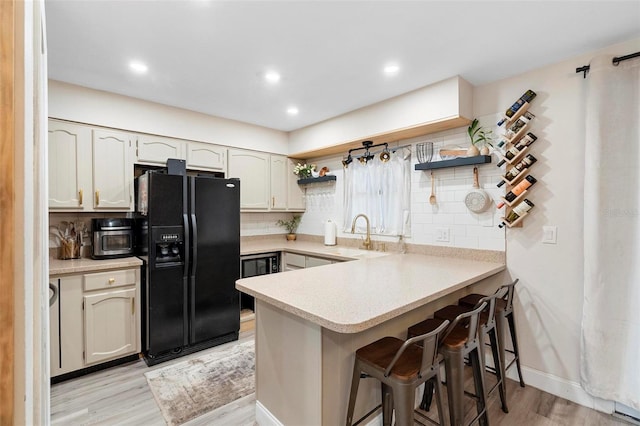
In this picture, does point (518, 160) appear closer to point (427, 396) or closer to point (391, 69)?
point (391, 69)

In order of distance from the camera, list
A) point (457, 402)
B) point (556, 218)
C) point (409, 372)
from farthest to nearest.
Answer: point (556, 218), point (457, 402), point (409, 372)

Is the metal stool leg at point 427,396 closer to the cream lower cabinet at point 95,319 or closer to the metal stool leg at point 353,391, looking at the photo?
the metal stool leg at point 353,391

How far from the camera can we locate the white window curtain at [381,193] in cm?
317

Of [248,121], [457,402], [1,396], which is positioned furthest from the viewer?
[248,121]

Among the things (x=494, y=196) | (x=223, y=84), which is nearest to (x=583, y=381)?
(x=494, y=196)

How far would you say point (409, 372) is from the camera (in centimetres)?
136

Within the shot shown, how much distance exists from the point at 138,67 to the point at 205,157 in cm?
123

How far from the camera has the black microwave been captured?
2709 mm

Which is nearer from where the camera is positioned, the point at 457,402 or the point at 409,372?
the point at 409,372

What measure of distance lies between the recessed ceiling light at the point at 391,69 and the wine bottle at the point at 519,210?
1.41 metres

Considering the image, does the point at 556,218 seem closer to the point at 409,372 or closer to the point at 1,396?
the point at 409,372

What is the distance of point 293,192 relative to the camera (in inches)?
169

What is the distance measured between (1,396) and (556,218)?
112 inches

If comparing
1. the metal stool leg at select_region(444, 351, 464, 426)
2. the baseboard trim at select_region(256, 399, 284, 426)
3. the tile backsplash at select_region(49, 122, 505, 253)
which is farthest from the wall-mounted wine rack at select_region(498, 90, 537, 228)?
the baseboard trim at select_region(256, 399, 284, 426)
